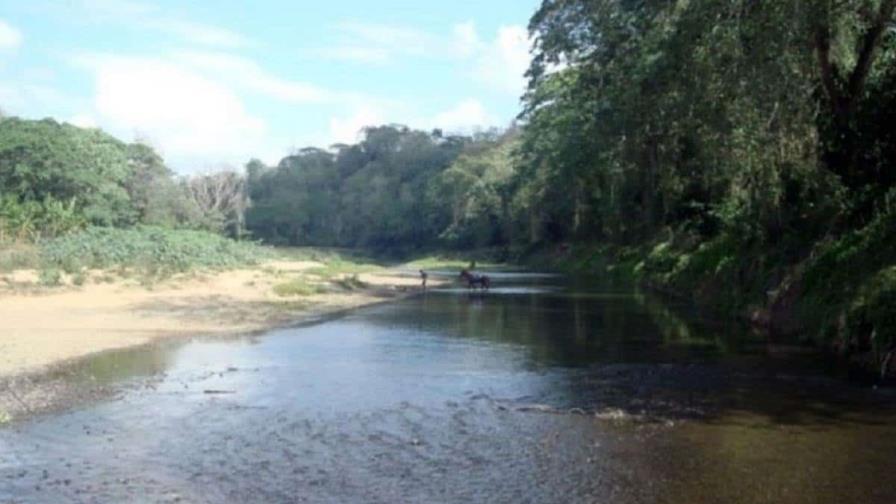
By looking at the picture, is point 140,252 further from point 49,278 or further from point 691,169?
point 691,169

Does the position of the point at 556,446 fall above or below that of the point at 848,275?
below

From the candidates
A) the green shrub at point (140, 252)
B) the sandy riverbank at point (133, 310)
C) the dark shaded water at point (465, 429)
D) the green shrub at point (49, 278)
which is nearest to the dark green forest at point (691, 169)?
the dark shaded water at point (465, 429)

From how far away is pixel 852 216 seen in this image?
2503 cm

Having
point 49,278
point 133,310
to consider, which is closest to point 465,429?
point 133,310

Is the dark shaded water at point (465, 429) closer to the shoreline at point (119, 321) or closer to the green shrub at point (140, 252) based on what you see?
the shoreline at point (119, 321)

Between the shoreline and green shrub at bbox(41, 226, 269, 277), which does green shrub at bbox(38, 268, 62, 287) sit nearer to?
the shoreline

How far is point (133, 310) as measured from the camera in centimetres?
3206

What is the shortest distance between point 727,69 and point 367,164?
138 m

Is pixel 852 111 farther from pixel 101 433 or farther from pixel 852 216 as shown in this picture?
pixel 101 433

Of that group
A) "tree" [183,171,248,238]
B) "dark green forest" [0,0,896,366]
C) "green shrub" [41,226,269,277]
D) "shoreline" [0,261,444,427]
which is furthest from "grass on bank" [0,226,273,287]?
"tree" [183,171,248,238]

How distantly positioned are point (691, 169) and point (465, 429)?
35683mm

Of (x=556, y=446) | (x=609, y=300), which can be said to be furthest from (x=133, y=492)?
(x=609, y=300)

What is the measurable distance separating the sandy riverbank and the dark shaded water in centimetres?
205

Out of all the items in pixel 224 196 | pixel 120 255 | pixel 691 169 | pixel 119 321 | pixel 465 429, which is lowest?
pixel 465 429
